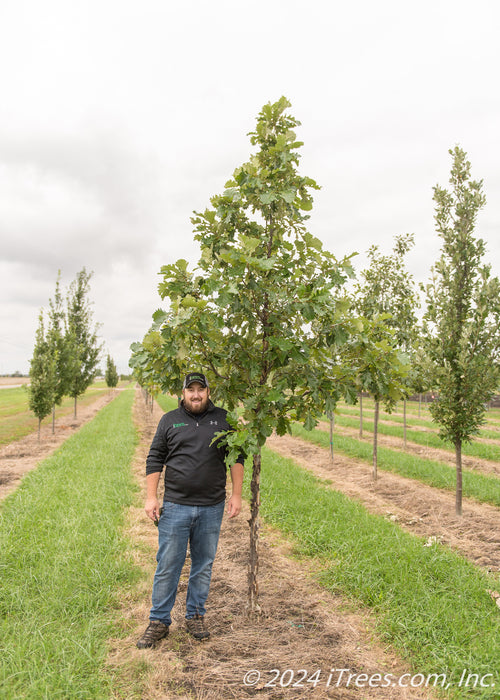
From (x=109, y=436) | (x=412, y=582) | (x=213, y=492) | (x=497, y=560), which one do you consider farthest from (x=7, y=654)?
(x=109, y=436)

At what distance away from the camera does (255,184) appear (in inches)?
140

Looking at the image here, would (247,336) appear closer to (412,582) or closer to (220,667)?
(220,667)

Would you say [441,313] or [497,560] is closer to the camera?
[497,560]

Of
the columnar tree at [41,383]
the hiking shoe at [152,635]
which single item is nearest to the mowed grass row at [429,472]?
the hiking shoe at [152,635]

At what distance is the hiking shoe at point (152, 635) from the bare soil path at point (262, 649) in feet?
0.20

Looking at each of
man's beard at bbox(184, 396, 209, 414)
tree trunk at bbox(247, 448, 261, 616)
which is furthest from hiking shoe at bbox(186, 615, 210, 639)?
man's beard at bbox(184, 396, 209, 414)

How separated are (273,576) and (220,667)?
67.0 inches

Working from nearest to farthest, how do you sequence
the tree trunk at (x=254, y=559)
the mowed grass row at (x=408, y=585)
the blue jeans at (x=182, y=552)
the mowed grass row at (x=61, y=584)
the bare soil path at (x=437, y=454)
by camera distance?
the mowed grass row at (x=61, y=584) → the mowed grass row at (x=408, y=585) → the blue jeans at (x=182, y=552) → the tree trunk at (x=254, y=559) → the bare soil path at (x=437, y=454)

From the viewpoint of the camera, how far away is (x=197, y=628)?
3.59m

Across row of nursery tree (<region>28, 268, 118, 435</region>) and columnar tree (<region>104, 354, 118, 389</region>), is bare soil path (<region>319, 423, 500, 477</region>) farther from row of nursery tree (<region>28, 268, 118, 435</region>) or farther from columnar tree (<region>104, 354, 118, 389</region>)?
columnar tree (<region>104, 354, 118, 389</region>)

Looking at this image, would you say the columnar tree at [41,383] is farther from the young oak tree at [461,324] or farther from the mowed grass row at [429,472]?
the young oak tree at [461,324]

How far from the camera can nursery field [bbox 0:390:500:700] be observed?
9.93 feet

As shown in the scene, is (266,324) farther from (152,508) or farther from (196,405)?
(152,508)

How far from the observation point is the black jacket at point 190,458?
356cm
